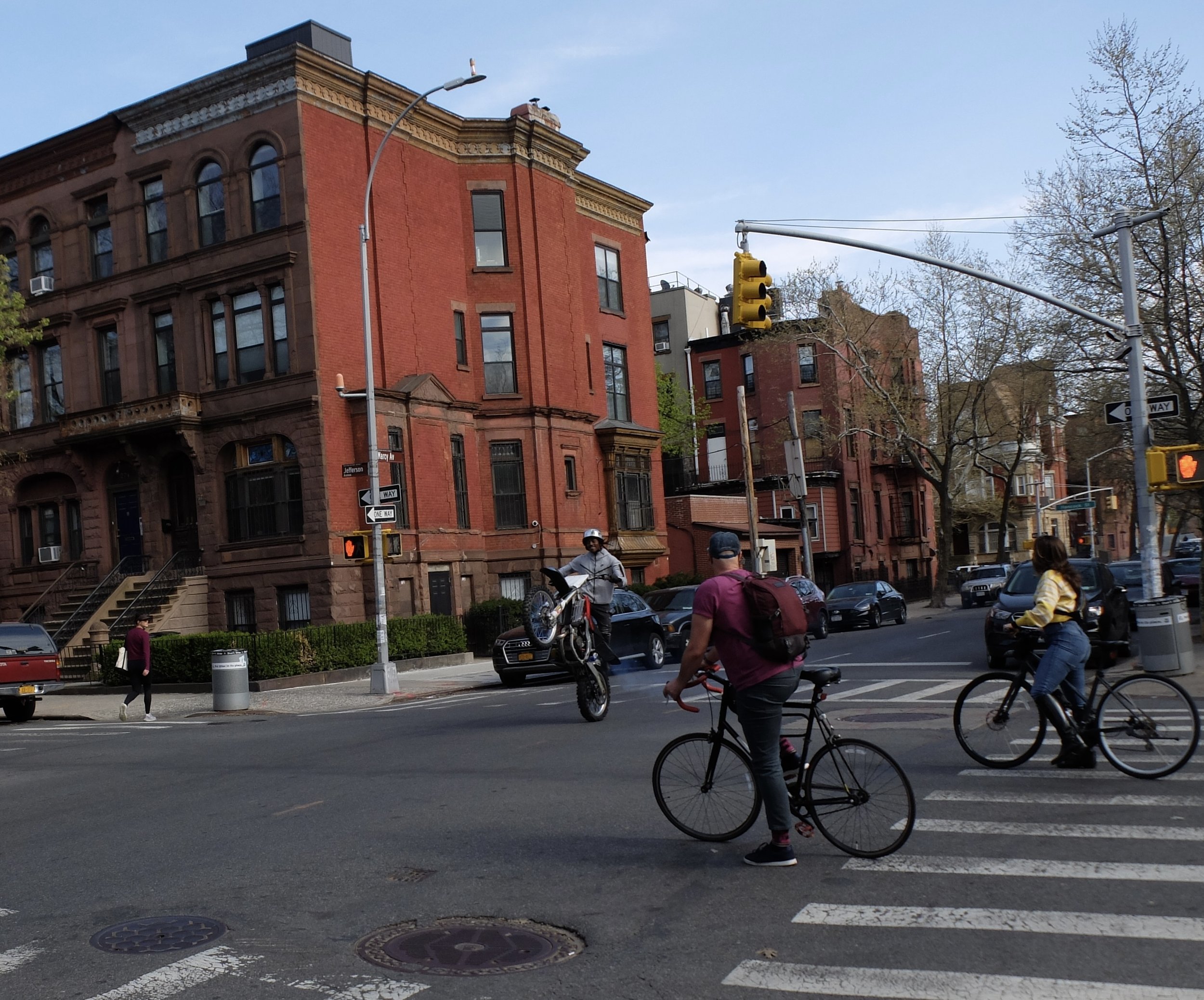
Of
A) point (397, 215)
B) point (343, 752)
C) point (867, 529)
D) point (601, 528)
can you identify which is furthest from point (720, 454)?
point (343, 752)

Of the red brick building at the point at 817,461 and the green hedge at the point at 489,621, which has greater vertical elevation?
the red brick building at the point at 817,461

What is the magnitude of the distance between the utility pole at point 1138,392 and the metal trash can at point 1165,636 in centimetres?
81

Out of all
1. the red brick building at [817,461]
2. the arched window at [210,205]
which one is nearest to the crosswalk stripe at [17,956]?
the arched window at [210,205]

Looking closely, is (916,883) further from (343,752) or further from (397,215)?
(397,215)

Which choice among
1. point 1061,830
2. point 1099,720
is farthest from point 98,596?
point 1061,830

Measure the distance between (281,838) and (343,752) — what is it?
4680mm

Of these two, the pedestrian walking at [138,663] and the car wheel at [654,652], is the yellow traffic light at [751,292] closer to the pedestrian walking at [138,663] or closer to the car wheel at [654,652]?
the car wheel at [654,652]

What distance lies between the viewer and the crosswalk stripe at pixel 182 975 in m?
5.18

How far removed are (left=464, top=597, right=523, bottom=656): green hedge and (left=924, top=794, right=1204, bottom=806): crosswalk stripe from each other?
23.2m

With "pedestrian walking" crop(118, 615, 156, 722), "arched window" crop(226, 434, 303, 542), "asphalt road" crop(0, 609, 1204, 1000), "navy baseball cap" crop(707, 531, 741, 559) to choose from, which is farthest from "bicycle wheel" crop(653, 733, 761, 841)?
"arched window" crop(226, 434, 303, 542)

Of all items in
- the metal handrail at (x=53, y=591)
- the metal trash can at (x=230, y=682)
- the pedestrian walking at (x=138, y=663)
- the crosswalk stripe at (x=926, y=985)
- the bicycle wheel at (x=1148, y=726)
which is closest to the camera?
the crosswalk stripe at (x=926, y=985)

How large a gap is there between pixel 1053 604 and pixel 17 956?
7109 mm

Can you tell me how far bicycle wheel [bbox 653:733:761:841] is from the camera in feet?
24.0

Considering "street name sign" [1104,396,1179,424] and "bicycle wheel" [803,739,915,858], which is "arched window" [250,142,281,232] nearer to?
"street name sign" [1104,396,1179,424]
